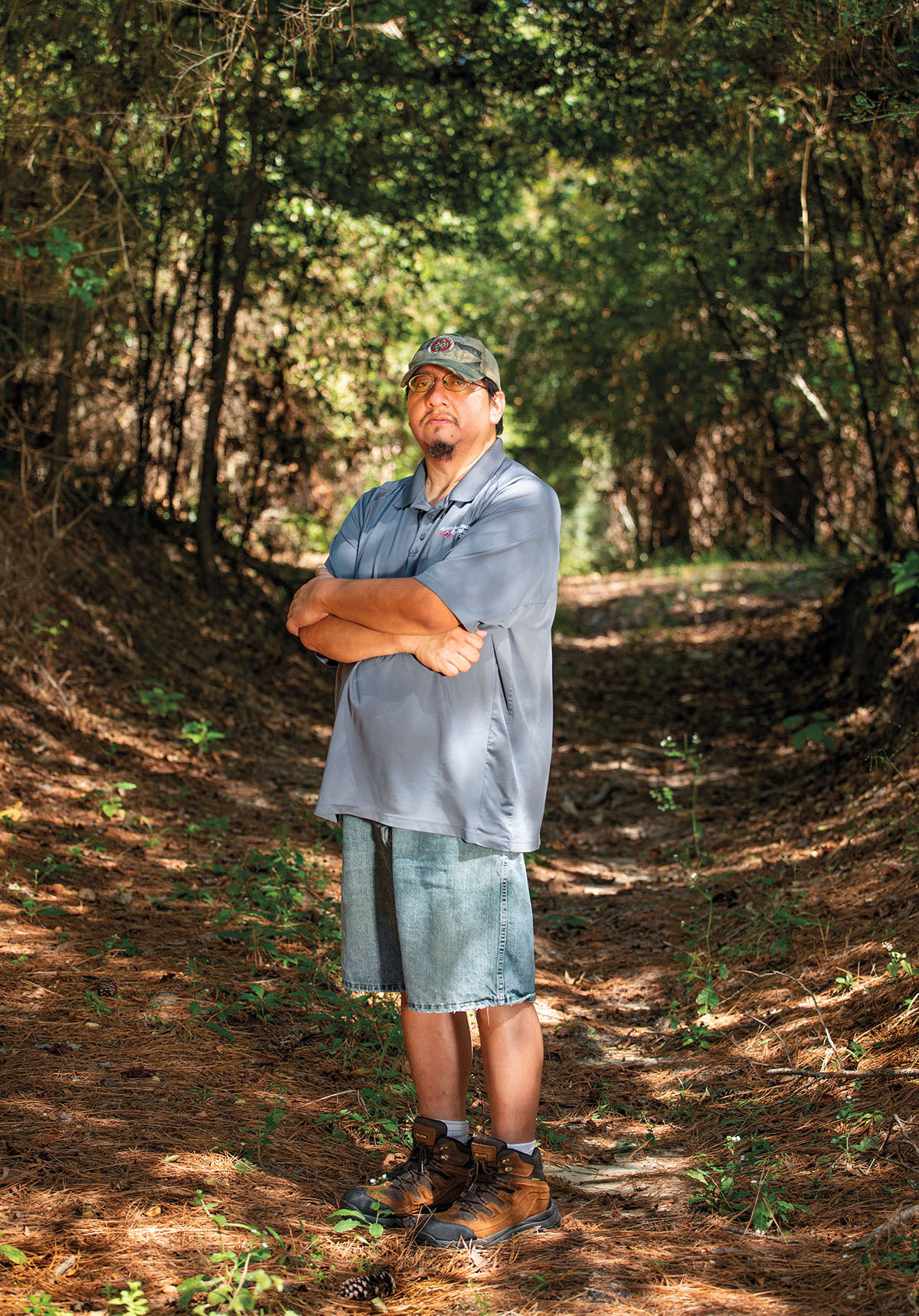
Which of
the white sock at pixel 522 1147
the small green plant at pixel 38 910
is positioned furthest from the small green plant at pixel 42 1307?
the small green plant at pixel 38 910

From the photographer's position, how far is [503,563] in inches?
99.4

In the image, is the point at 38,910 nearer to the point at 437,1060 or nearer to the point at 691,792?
the point at 437,1060

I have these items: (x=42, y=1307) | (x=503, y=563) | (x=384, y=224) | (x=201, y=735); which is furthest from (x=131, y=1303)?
(x=384, y=224)

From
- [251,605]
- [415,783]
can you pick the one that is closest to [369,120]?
[251,605]

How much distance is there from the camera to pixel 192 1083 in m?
3.24

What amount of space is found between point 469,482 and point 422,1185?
5.38 ft

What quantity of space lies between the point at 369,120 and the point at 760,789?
5.74m

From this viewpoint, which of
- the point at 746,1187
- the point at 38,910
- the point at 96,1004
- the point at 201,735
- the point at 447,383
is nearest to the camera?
the point at 447,383

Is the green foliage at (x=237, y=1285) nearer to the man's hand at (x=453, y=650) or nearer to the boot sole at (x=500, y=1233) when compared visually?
the boot sole at (x=500, y=1233)

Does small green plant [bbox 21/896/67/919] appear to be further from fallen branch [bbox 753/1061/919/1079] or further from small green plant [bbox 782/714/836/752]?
small green plant [bbox 782/714/836/752]

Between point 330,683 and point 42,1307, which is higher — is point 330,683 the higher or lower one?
the higher one

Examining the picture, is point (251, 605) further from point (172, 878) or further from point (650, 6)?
point (650, 6)

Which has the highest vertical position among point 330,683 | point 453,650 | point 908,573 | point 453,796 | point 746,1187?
Answer: point 908,573

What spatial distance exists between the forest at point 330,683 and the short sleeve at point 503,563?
1400mm
